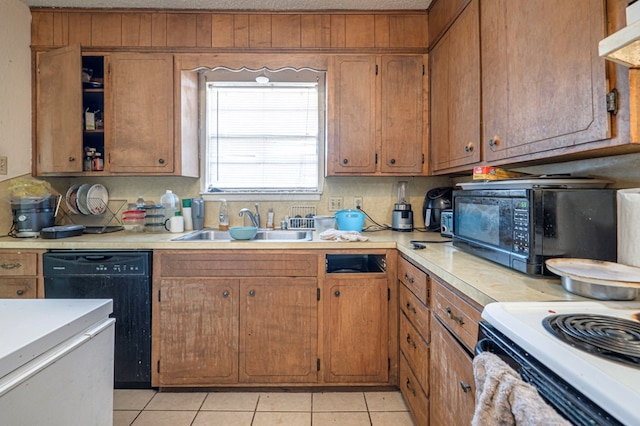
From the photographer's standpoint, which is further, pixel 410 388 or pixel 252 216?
pixel 252 216

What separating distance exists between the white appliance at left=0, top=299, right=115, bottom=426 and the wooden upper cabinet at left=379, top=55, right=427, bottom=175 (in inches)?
73.5

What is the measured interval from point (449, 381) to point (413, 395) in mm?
516

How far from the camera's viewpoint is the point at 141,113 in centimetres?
220

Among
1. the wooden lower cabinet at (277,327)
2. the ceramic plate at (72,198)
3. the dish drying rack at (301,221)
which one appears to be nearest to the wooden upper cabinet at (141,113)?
the ceramic plate at (72,198)

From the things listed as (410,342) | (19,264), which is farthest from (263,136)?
(410,342)

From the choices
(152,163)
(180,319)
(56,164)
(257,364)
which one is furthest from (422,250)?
(56,164)

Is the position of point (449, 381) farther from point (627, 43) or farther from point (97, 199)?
point (97, 199)

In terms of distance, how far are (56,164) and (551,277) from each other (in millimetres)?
2902

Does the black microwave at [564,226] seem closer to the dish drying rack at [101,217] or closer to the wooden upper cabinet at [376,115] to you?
the wooden upper cabinet at [376,115]

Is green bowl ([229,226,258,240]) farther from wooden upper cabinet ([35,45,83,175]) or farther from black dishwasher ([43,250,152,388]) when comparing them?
wooden upper cabinet ([35,45,83,175])

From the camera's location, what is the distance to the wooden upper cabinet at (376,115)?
86.7 inches

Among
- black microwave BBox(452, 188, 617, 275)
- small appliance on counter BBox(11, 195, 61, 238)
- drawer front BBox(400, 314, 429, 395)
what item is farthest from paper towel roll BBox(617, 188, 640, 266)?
small appliance on counter BBox(11, 195, 61, 238)

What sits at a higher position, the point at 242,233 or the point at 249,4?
the point at 249,4

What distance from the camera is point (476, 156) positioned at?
163 centimetres
